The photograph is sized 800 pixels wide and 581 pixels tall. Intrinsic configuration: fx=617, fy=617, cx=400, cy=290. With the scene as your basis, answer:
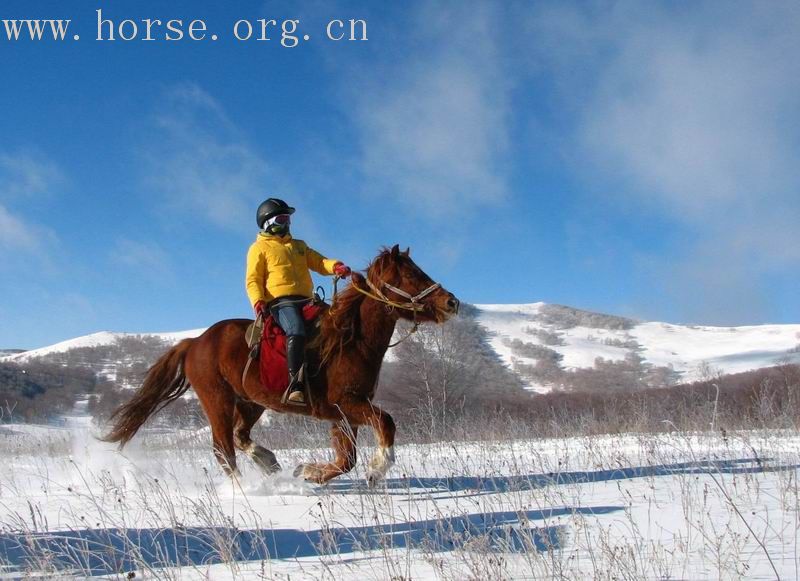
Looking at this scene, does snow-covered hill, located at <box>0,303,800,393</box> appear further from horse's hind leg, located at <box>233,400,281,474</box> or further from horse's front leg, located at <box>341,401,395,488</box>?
horse's front leg, located at <box>341,401,395,488</box>

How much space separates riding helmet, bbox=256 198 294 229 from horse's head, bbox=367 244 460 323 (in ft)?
4.05

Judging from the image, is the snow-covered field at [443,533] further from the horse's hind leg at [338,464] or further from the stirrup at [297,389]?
the stirrup at [297,389]

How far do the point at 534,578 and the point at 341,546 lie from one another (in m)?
1.36

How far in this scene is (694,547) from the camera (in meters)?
2.97

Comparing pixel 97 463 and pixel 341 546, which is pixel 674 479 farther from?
pixel 97 463

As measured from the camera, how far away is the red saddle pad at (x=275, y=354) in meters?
6.19

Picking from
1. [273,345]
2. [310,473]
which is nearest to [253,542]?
[310,473]

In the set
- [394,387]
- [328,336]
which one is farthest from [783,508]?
[394,387]

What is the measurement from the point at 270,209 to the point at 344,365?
1.94 meters

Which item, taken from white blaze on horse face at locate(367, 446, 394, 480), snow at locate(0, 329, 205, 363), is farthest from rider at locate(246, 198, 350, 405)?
snow at locate(0, 329, 205, 363)

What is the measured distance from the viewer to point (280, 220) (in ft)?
21.9

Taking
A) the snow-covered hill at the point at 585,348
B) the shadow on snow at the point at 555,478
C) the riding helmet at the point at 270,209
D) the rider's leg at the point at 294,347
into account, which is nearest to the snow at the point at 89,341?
the snow-covered hill at the point at 585,348

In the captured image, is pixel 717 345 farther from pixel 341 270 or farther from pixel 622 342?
pixel 341 270

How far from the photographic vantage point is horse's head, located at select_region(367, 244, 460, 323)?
229 inches
